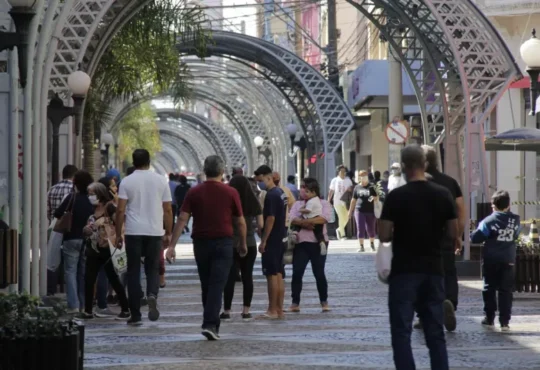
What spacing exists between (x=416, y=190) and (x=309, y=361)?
2.58m

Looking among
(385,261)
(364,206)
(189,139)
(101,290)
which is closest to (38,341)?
(385,261)

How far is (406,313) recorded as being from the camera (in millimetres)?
9781

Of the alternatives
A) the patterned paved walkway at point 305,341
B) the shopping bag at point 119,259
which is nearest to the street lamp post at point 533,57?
the patterned paved walkway at point 305,341

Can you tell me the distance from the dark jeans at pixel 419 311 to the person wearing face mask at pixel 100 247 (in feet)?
21.7

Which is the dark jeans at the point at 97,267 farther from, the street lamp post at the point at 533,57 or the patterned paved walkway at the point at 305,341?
the street lamp post at the point at 533,57

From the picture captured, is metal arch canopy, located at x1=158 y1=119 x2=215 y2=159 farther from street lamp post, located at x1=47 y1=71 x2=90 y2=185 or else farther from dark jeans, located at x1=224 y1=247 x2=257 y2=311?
dark jeans, located at x1=224 y1=247 x2=257 y2=311

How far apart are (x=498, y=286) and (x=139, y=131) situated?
66074 mm

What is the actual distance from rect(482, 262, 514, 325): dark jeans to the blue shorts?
2.57 meters

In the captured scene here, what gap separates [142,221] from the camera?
15039 millimetres

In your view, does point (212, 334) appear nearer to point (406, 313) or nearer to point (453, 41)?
point (406, 313)

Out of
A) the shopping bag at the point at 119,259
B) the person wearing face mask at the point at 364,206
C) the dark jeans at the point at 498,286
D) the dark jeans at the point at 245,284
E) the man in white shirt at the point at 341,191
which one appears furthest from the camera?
the man in white shirt at the point at 341,191

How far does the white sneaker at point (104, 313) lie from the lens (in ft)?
54.2

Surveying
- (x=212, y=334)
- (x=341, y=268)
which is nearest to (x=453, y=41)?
(x=341, y=268)

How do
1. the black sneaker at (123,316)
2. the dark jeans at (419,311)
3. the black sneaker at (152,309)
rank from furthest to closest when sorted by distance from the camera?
the black sneaker at (123,316) < the black sneaker at (152,309) < the dark jeans at (419,311)
